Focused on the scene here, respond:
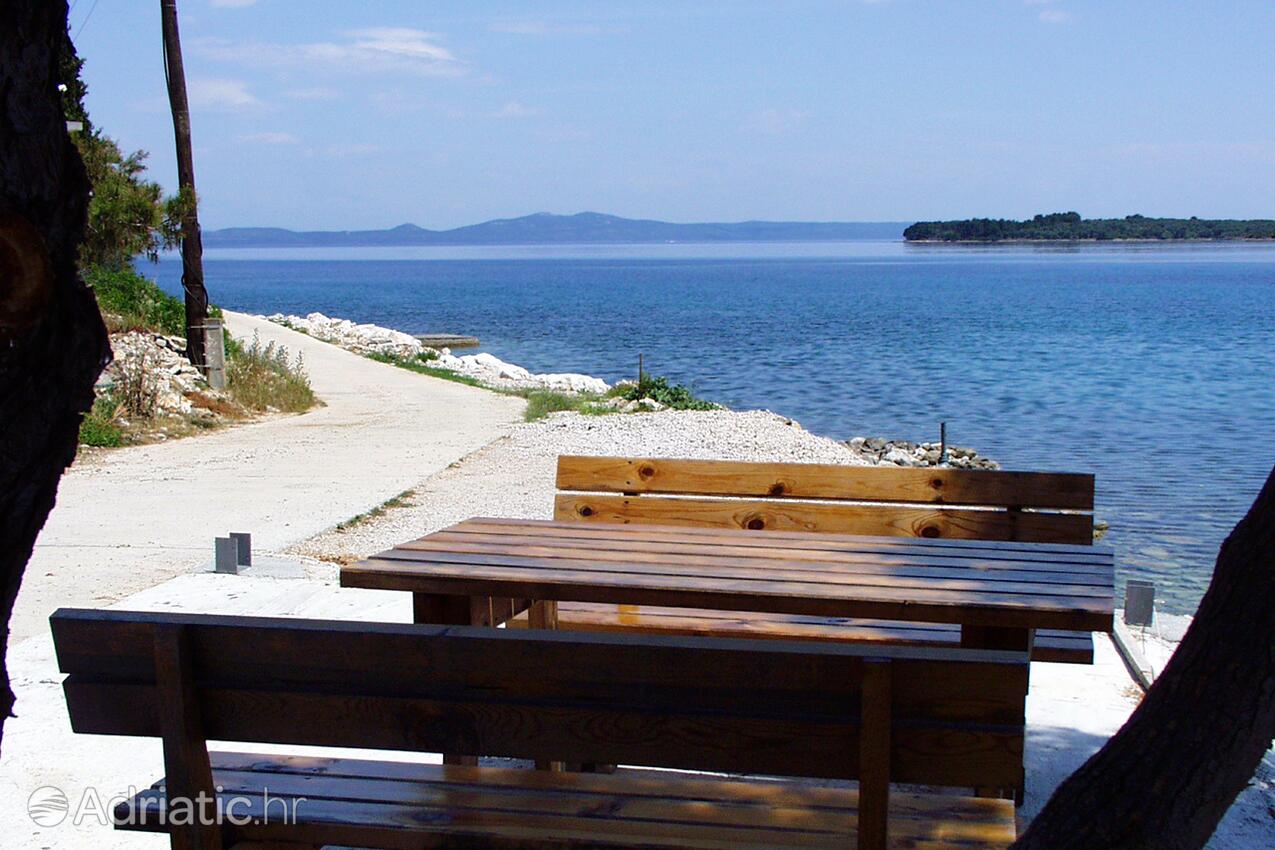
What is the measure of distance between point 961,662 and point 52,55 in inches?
75.1

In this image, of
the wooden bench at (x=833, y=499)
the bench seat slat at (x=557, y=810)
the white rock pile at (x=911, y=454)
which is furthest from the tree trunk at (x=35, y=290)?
the white rock pile at (x=911, y=454)

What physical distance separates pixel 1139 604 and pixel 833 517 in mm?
1911

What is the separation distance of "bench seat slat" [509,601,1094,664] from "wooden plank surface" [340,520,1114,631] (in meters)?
0.28

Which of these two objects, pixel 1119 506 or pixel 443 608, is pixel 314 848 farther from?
pixel 1119 506

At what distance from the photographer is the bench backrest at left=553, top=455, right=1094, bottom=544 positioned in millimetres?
5062

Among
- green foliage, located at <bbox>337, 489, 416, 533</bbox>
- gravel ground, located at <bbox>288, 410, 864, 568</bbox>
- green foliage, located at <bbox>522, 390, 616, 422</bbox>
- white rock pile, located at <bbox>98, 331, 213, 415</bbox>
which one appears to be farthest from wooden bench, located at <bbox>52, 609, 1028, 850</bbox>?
green foliage, located at <bbox>522, 390, 616, 422</bbox>

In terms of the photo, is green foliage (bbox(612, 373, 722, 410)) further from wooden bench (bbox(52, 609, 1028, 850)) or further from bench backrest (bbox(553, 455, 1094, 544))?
wooden bench (bbox(52, 609, 1028, 850))

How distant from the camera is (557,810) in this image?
279 centimetres

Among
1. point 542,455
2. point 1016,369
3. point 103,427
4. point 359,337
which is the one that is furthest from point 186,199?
point 1016,369

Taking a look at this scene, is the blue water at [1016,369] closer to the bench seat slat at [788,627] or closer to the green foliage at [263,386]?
the bench seat slat at [788,627]

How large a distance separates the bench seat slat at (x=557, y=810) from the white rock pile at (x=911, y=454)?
14.7 metres

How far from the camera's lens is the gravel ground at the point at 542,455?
9125 millimetres

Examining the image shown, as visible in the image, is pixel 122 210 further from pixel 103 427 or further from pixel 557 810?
pixel 557 810

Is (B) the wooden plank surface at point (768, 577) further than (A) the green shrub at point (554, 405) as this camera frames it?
No
